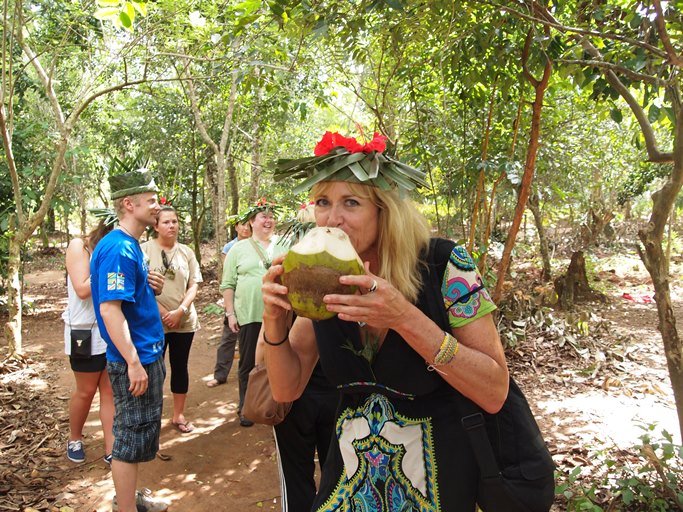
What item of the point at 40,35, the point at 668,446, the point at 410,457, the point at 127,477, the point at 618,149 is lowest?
the point at 127,477

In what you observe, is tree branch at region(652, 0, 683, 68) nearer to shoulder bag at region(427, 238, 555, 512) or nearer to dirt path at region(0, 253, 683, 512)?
shoulder bag at region(427, 238, 555, 512)

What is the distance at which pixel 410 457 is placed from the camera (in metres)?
1.66

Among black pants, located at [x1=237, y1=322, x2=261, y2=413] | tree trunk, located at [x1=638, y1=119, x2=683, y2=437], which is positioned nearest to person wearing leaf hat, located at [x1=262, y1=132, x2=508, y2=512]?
tree trunk, located at [x1=638, y1=119, x2=683, y2=437]

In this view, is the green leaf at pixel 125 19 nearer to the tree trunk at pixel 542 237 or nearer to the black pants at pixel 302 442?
the black pants at pixel 302 442

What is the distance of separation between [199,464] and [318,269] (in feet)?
A: 11.0

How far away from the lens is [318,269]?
56.8 inches

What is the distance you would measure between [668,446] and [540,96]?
214 centimetres

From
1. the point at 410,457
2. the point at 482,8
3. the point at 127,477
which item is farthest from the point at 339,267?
the point at 482,8

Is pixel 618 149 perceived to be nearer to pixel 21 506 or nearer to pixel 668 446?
pixel 668 446

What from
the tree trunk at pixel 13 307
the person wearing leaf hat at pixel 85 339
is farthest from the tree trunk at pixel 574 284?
the tree trunk at pixel 13 307

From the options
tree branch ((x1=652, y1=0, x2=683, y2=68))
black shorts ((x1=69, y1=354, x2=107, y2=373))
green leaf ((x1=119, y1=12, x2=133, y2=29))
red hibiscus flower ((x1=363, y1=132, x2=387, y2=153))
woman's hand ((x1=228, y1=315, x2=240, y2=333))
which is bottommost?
black shorts ((x1=69, y1=354, x2=107, y2=373))

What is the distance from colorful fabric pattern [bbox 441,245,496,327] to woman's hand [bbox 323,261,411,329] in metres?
0.26

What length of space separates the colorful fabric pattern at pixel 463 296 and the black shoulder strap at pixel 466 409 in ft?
0.07

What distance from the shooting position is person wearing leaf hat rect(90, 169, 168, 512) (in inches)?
111
